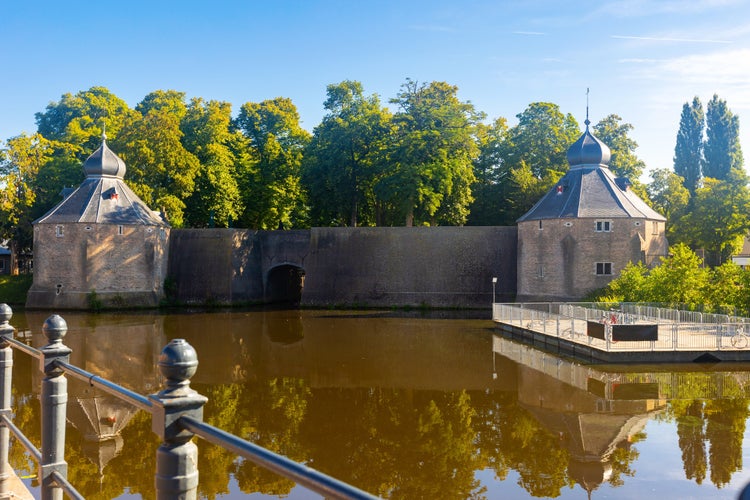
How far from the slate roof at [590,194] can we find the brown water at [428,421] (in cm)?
1391

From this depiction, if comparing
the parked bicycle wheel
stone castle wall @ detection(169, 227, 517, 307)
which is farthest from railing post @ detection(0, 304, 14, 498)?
stone castle wall @ detection(169, 227, 517, 307)

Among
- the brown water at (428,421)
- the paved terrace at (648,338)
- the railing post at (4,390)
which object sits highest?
the railing post at (4,390)

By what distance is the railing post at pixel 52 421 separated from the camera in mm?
3469

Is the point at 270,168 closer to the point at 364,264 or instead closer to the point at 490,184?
the point at 364,264

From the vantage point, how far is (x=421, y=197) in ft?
124

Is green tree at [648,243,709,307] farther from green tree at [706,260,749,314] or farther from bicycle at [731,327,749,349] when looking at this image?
bicycle at [731,327,749,349]

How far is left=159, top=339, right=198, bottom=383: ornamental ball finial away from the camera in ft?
7.30

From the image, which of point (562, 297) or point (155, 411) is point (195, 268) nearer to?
point (562, 297)

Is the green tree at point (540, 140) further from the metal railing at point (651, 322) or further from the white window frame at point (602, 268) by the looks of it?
the metal railing at point (651, 322)

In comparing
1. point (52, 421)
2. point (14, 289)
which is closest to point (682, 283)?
point (52, 421)

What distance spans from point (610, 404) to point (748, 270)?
14383 mm

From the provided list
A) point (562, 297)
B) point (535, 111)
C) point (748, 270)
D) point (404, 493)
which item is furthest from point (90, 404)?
point (535, 111)

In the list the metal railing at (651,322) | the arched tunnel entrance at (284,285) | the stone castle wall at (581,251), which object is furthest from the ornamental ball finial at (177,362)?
the arched tunnel entrance at (284,285)

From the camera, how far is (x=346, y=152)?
40406mm
